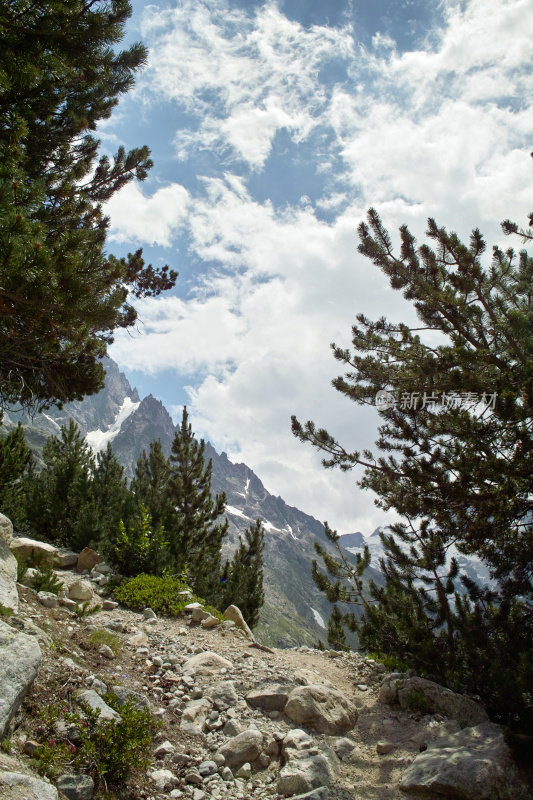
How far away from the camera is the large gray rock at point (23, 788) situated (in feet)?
8.81

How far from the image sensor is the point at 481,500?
5977mm

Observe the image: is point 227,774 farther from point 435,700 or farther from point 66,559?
point 66,559

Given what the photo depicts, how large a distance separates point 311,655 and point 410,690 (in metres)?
3.94

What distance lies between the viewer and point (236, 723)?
5.29 m

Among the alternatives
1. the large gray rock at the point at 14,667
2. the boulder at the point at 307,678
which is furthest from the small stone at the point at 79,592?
the large gray rock at the point at 14,667

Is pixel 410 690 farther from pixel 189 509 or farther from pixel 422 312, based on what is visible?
pixel 189 509

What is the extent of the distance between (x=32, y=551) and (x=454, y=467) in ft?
30.0

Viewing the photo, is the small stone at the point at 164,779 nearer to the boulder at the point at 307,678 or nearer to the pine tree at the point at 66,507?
the boulder at the point at 307,678

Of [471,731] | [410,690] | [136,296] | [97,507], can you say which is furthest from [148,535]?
[471,731]

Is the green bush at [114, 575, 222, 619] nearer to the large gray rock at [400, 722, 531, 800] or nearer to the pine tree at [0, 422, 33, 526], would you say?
the pine tree at [0, 422, 33, 526]

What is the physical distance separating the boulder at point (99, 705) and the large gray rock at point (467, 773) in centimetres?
308

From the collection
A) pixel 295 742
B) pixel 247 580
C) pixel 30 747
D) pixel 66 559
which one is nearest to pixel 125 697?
pixel 30 747

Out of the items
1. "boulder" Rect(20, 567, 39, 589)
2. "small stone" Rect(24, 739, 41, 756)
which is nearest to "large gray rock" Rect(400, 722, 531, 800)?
"small stone" Rect(24, 739, 41, 756)

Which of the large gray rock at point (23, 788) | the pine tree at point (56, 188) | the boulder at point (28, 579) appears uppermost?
the pine tree at point (56, 188)
